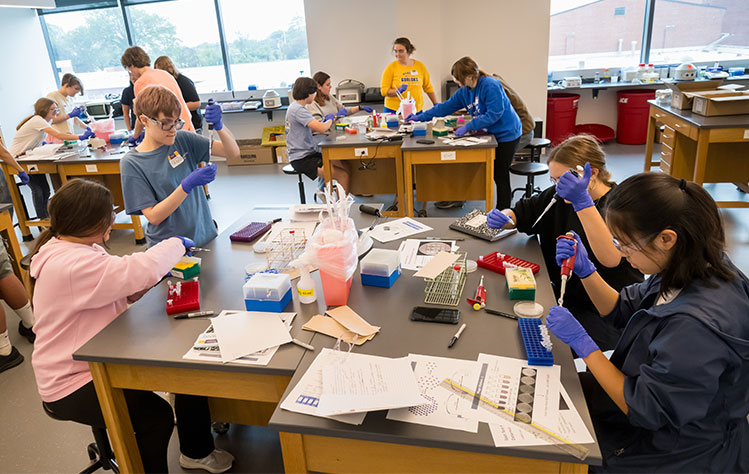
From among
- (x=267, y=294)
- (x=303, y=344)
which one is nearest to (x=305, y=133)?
(x=267, y=294)

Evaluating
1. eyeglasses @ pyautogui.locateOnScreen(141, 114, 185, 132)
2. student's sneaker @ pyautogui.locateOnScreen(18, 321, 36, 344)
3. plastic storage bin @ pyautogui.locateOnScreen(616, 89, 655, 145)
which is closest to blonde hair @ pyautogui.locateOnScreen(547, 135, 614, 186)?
eyeglasses @ pyautogui.locateOnScreen(141, 114, 185, 132)

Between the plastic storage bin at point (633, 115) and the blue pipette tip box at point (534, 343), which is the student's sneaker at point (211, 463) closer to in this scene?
the blue pipette tip box at point (534, 343)

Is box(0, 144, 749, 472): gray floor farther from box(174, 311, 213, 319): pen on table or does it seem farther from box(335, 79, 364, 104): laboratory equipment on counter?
box(335, 79, 364, 104): laboratory equipment on counter

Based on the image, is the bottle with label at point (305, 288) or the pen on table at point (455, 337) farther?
the bottle with label at point (305, 288)

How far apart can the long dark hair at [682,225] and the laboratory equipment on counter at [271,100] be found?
6.01m

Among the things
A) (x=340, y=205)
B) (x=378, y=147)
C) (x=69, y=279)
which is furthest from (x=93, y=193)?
(x=378, y=147)

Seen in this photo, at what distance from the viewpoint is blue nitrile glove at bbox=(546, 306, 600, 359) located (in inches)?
51.8

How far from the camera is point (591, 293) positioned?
1607 mm

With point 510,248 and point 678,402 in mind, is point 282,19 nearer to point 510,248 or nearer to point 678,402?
point 510,248

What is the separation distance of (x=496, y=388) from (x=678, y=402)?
15.1 inches

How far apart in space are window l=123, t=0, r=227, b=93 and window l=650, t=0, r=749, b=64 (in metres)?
5.87

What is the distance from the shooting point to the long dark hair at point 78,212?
5.41 feet

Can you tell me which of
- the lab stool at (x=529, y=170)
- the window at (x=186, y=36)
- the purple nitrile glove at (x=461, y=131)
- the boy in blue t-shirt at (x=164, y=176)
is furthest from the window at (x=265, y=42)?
the boy in blue t-shirt at (x=164, y=176)

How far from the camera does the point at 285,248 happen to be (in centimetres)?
211
